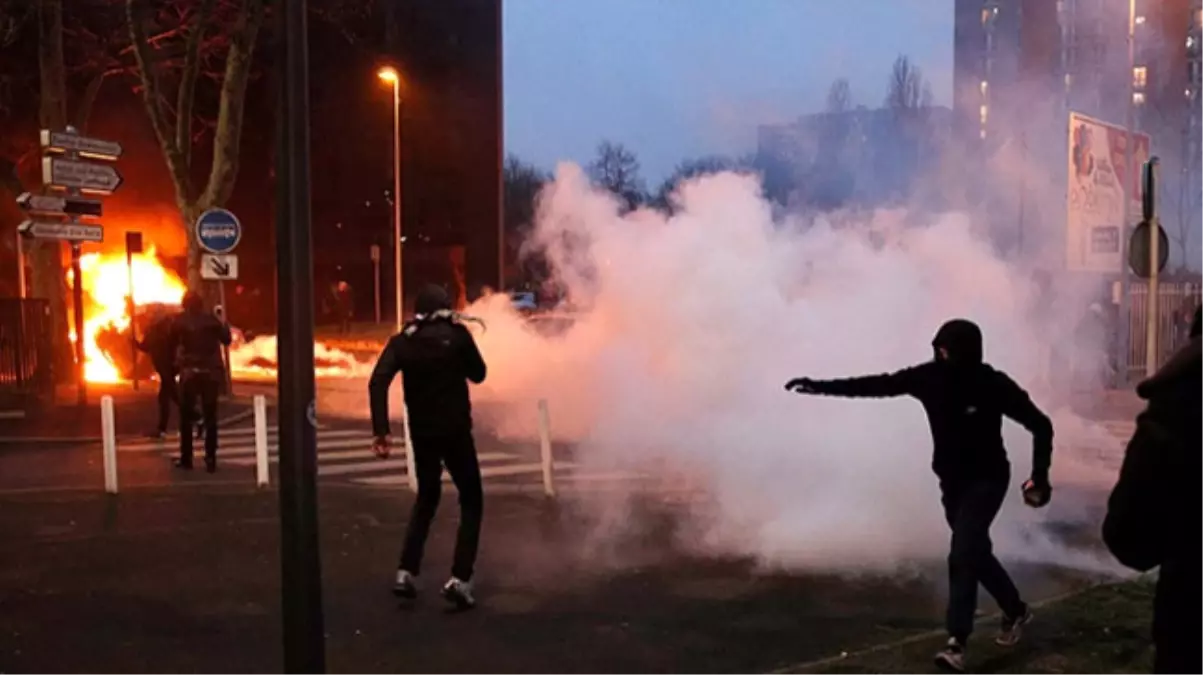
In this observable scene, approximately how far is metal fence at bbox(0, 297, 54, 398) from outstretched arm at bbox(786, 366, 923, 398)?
16.3 metres

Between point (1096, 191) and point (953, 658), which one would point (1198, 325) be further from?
point (1096, 191)

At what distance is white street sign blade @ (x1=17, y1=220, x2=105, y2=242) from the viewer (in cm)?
1603

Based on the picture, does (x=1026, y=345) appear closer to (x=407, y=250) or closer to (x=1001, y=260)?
(x=1001, y=260)

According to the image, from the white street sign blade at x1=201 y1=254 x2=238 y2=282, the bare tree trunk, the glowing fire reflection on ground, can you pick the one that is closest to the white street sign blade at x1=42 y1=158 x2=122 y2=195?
the white street sign blade at x1=201 y1=254 x2=238 y2=282

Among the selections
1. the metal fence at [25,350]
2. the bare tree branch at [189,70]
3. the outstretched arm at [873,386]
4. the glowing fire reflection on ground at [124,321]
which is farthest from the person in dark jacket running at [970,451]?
the glowing fire reflection on ground at [124,321]

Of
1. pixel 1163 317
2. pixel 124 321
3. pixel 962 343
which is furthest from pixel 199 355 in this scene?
pixel 1163 317

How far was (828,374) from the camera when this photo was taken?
28.7 feet

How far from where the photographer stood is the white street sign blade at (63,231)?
16.0m

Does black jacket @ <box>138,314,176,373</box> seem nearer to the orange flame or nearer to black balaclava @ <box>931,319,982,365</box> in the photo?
black balaclava @ <box>931,319,982,365</box>

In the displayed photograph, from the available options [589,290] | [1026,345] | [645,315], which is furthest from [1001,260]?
[589,290]

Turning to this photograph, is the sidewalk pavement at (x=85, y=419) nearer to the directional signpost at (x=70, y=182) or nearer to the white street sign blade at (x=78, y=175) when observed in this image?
the directional signpost at (x=70, y=182)

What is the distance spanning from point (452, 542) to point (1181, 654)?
6384 mm

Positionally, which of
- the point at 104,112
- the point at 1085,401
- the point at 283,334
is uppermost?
the point at 104,112

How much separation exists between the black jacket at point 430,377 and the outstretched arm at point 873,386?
6.55 ft
